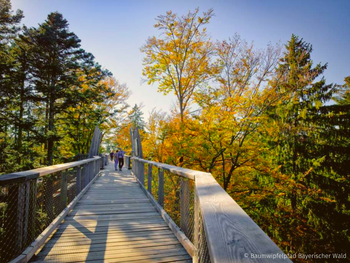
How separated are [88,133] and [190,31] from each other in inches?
609

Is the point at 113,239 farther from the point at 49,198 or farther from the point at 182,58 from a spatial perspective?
the point at 182,58

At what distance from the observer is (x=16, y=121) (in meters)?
11.5

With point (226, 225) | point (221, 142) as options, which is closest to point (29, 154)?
point (221, 142)

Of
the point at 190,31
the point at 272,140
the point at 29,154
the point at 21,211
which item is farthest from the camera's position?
the point at 272,140

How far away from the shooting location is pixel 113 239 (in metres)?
3.14

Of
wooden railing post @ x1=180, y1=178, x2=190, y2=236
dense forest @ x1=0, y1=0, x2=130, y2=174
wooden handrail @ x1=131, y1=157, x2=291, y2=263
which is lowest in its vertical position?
wooden railing post @ x1=180, y1=178, x2=190, y2=236

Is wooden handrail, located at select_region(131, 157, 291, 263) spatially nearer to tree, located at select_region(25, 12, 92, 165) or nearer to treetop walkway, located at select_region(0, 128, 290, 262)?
treetop walkway, located at select_region(0, 128, 290, 262)

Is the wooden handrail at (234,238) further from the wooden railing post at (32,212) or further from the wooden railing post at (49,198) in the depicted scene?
the wooden railing post at (49,198)

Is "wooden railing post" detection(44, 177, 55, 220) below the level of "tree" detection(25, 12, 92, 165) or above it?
below

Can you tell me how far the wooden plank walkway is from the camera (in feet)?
8.51

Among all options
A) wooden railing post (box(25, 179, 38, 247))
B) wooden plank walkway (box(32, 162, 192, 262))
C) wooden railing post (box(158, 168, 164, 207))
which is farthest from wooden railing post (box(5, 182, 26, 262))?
wooden railing post (box(158, 168, 164, 207))

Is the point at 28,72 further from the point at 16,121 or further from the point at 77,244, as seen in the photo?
the point at 77,244

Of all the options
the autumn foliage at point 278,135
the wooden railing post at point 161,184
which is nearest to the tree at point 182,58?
the autumn foliage at point 278,135

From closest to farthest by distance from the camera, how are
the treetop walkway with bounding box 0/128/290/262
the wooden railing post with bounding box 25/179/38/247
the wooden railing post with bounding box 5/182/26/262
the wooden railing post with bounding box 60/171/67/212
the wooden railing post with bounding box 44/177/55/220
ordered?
the treetop walkway with bounding box 0/128/290/262
the wooden railing post with bounding box 5/182/26/262
the wooden railing post with bounding box 25/179/38/247
the wooden railing post with bounding box 44/177/55/220
the wooden railing post with bounding box 60/171/67/212
